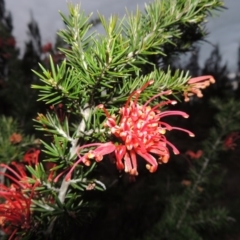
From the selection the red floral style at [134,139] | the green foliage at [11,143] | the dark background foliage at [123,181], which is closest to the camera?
the red floral style at [134,139]

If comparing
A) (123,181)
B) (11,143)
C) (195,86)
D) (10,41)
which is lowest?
(123,181)

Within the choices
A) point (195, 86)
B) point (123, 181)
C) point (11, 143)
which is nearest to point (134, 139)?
point (195, 86)

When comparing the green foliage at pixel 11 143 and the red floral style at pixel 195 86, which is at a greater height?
the red floral style at pixel 195 86

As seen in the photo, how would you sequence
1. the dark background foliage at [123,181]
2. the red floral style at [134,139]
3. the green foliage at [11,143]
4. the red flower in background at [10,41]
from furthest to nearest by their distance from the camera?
the red flower in background at [10,41], the dark background foliage at [123,181], the green foliage at [11,143], the red floral style at [134,139]

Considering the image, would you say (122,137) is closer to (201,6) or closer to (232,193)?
→ (201,6)

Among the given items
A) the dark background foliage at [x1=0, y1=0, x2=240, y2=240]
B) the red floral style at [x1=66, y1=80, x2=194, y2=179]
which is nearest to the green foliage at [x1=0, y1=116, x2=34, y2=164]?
the dark background foliage at [x1=0, y1=0, x2=240, y2=240]

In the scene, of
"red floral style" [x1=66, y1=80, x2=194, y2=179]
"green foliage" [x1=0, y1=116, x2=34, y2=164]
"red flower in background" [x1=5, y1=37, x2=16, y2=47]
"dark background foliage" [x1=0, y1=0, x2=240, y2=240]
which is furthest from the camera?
"red flower in background" [x1=5, y1=37, x2=16, y2=47]

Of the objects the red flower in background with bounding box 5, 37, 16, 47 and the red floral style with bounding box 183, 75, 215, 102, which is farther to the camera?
the red flower in background with bounding box 5, 37, 16, 47

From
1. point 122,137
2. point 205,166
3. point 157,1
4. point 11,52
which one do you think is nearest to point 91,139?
point 122,137

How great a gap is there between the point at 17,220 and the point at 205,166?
2.44 ft

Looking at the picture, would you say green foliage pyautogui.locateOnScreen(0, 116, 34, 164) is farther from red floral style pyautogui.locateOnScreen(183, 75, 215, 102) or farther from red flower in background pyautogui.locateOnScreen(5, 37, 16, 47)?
red flower in background pyautogui.locateOnScreen(5, 37, 16, 47)

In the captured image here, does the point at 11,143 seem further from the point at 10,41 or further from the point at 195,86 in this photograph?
the point at 10,41

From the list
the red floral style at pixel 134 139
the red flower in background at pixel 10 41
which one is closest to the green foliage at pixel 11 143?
the red floral style at pixel 134 139

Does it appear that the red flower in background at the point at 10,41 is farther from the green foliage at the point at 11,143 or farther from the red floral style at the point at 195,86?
the red floral style at the point at 195,86
